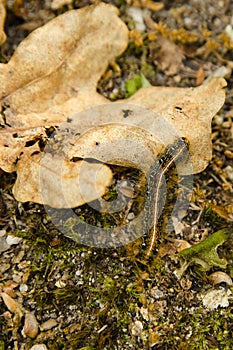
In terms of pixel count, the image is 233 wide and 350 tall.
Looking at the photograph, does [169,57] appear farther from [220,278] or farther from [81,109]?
[220,278]

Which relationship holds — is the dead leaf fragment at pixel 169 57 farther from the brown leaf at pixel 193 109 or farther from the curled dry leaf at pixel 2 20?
the curled dry leaf at pixel 2 20

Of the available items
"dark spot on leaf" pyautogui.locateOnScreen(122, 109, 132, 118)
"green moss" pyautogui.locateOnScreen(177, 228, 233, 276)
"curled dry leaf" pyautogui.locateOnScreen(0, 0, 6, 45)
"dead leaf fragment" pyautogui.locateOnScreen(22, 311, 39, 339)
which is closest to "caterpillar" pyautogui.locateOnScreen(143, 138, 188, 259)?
"green moss" pyautogui.locateOnScreen(177, 228, 233, 276)

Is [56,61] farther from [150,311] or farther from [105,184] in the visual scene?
[150,311]

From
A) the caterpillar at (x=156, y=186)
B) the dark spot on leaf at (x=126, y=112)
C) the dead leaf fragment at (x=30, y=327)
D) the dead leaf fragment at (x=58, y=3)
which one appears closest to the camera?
the dead leaf fragment at (x=30, y=327)

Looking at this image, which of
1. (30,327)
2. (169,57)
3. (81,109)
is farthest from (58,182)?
(169,57)

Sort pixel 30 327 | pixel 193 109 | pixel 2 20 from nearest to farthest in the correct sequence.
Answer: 1. pixel 30 327
2. pixel 193 109
3. pixel 2 20

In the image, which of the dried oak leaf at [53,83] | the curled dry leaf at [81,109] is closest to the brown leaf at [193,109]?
the curled dry leaf at [81,109]

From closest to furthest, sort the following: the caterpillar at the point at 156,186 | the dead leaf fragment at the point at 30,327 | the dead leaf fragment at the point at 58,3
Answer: the dead leaf fragment at the point at 30,327 → the caterpillar at the point at 156,186 → the dead leaf fragment at the point at 58,3

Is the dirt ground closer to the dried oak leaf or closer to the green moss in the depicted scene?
the green moss
